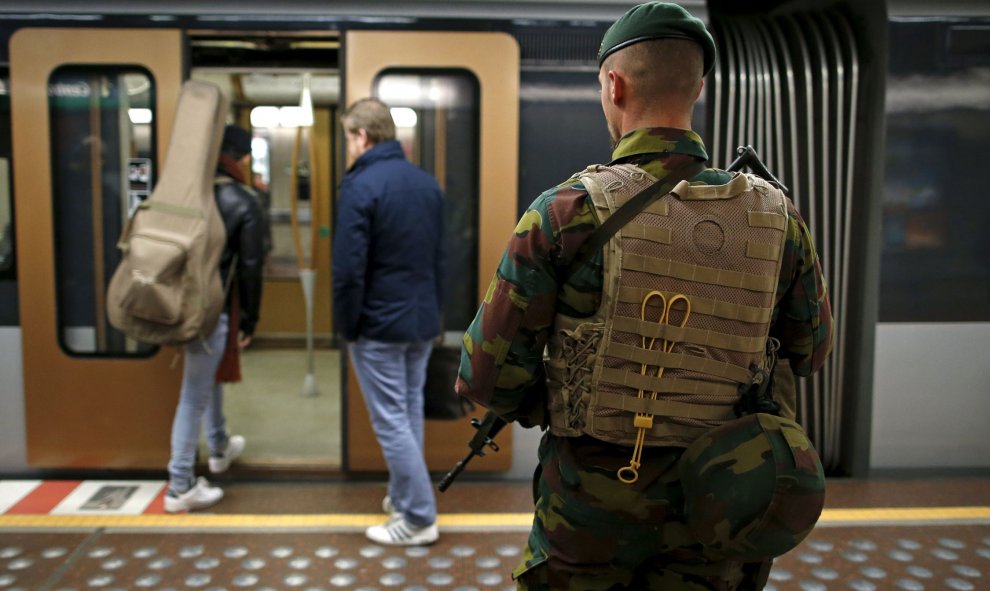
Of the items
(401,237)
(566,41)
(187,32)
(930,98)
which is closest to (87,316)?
(187,32)

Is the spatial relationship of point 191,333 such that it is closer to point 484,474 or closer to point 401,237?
point 401,237

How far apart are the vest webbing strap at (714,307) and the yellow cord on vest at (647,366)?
0.01 meters

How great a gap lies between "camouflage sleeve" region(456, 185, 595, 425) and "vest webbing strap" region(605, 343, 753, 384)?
0.50ft

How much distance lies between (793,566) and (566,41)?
2543mm

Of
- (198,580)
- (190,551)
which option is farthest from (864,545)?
(190,551)

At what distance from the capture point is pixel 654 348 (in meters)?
1.54

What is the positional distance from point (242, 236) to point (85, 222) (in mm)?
947

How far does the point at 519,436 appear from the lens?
407cm

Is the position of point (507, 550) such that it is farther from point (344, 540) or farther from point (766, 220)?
point (766, 220)

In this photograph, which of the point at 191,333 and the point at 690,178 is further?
the point at 191,333

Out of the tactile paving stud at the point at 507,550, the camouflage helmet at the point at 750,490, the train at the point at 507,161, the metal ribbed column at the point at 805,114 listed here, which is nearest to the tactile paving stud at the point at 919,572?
the train at the point at 507,161

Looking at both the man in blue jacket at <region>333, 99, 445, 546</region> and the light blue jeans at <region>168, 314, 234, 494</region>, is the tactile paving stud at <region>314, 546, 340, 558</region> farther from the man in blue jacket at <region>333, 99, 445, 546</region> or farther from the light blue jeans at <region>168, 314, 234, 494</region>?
the light blue jeans at <region>168, 314, 234, 494</region>

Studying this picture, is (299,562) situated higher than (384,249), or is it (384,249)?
(384,249)

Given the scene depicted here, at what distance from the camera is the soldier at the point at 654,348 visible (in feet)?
4.91
